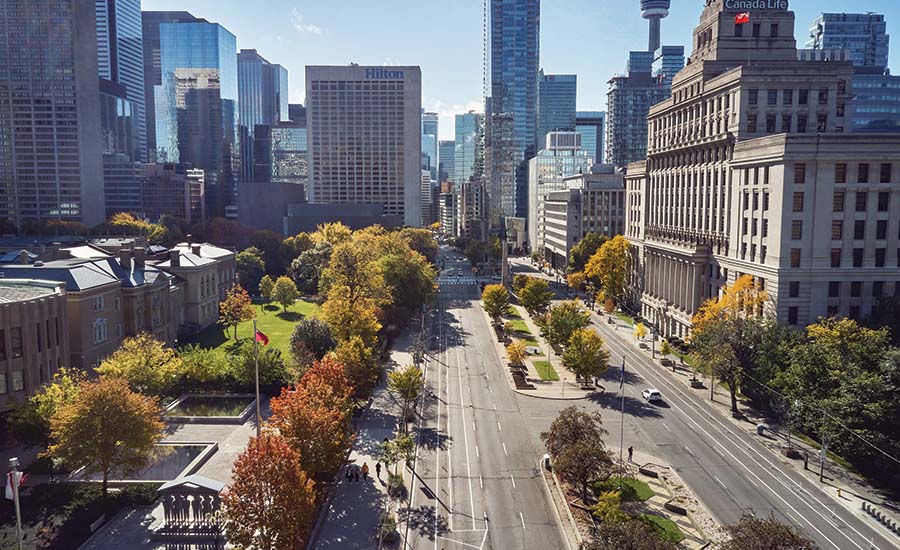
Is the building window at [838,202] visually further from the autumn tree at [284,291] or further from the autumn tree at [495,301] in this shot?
the autumn tree at [284,291]

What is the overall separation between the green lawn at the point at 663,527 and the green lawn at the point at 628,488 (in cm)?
273

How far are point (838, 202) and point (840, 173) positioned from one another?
3262 millimetres

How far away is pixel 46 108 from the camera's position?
18900 centimetres

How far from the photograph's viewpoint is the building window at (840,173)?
231 ft

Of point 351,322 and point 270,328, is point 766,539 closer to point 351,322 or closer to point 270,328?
point 351,322

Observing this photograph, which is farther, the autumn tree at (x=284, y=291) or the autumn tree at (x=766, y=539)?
the autumn tree at (x=284, y=291)

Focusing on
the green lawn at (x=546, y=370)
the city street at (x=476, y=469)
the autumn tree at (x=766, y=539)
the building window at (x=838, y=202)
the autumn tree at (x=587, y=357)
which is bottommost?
the city street at (x=476, y=469)

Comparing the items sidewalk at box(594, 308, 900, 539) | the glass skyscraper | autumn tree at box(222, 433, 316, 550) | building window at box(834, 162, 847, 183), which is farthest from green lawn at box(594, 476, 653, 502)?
the glass skyscraper

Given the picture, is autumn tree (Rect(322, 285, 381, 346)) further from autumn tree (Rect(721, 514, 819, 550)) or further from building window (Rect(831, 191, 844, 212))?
building window (Rect(831, 191, 844, 212))

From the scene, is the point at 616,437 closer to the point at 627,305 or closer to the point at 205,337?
the point at 205,337

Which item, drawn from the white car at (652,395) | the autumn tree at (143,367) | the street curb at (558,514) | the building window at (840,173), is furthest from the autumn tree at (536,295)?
the autumn tree at (143,367)

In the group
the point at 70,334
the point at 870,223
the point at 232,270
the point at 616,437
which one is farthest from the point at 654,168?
the point at 70,334

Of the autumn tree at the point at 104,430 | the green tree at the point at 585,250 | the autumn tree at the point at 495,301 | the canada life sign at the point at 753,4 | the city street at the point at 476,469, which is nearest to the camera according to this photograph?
the city street at the point at 476,469

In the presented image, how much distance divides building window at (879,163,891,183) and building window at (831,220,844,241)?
657 centimetres
